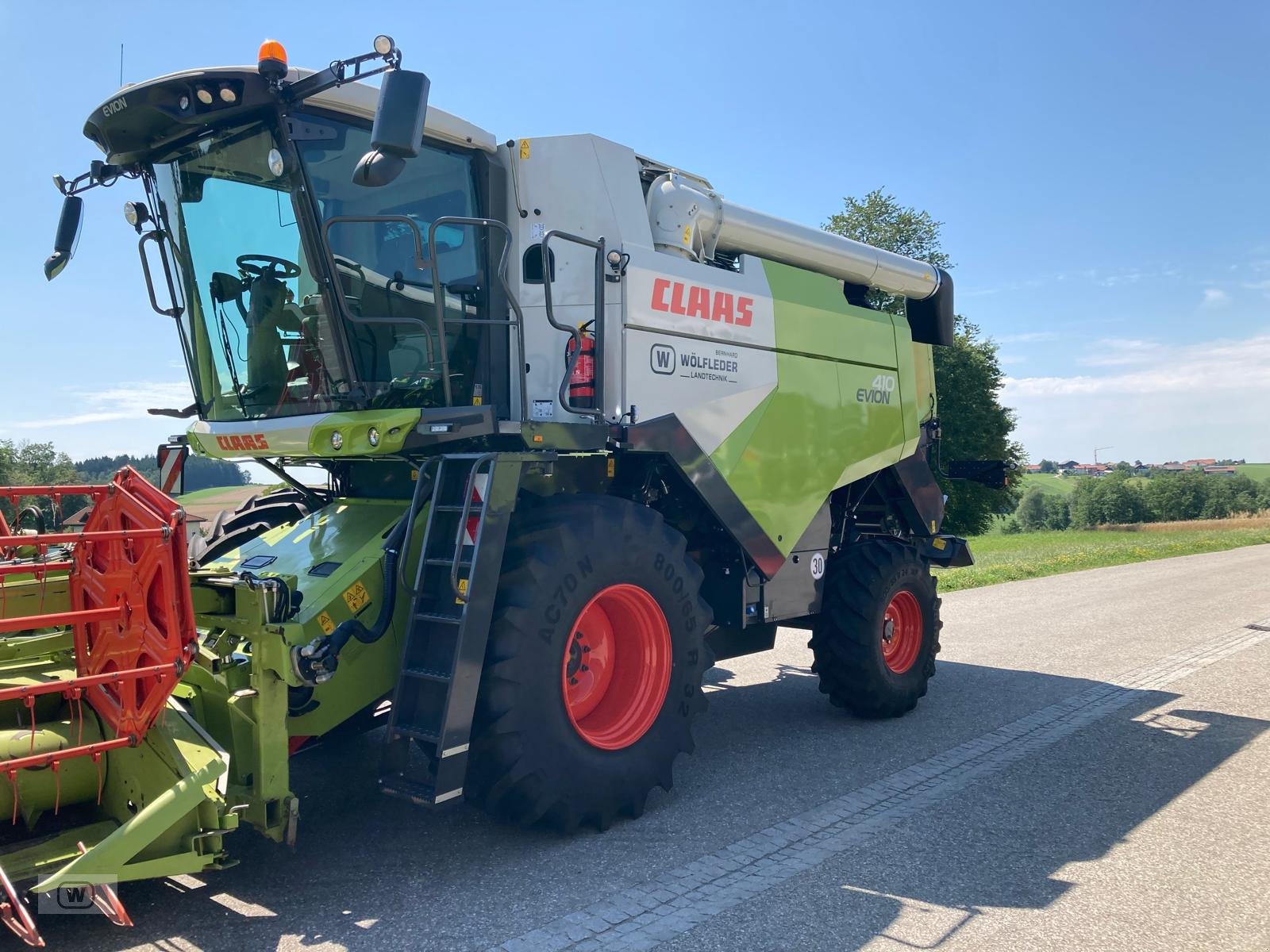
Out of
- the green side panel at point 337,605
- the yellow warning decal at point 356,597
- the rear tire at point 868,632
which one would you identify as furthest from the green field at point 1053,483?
the yellow warning decal at point 356,597

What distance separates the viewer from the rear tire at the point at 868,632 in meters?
6.18

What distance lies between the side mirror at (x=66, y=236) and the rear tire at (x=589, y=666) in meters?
2.82

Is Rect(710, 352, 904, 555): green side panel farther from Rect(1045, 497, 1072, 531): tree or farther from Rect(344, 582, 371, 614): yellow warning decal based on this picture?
Rect(1045, 497, 1072, 531): tree

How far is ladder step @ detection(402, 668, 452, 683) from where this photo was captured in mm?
3812

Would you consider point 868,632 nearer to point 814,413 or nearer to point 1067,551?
point 814,413

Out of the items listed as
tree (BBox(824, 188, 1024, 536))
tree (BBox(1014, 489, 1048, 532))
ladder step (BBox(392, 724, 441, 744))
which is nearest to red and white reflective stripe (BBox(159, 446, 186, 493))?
ladder step (BBox(392, 724, 441, 744))

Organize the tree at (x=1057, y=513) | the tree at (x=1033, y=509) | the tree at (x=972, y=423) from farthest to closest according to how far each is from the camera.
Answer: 1. the tree at (x=1033, y=509)
2. the tree at (x=1057, y=513)
3. the tree at (x=972, y=423)

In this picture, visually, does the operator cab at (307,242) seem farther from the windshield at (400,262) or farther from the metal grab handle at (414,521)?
the metal grab handle at (414,521)

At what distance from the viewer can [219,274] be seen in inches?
191

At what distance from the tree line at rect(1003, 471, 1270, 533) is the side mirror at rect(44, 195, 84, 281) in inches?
2660

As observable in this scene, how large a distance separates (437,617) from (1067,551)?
2280cm

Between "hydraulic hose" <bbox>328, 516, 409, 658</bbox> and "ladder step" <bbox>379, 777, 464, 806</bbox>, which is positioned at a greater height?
"hydraulic hose" <bbox>328, 516, 409, 658</bbox>

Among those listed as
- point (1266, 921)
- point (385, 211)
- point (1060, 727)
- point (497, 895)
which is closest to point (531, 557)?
point (497, 895)

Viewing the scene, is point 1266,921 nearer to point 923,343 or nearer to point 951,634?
point 923,343
